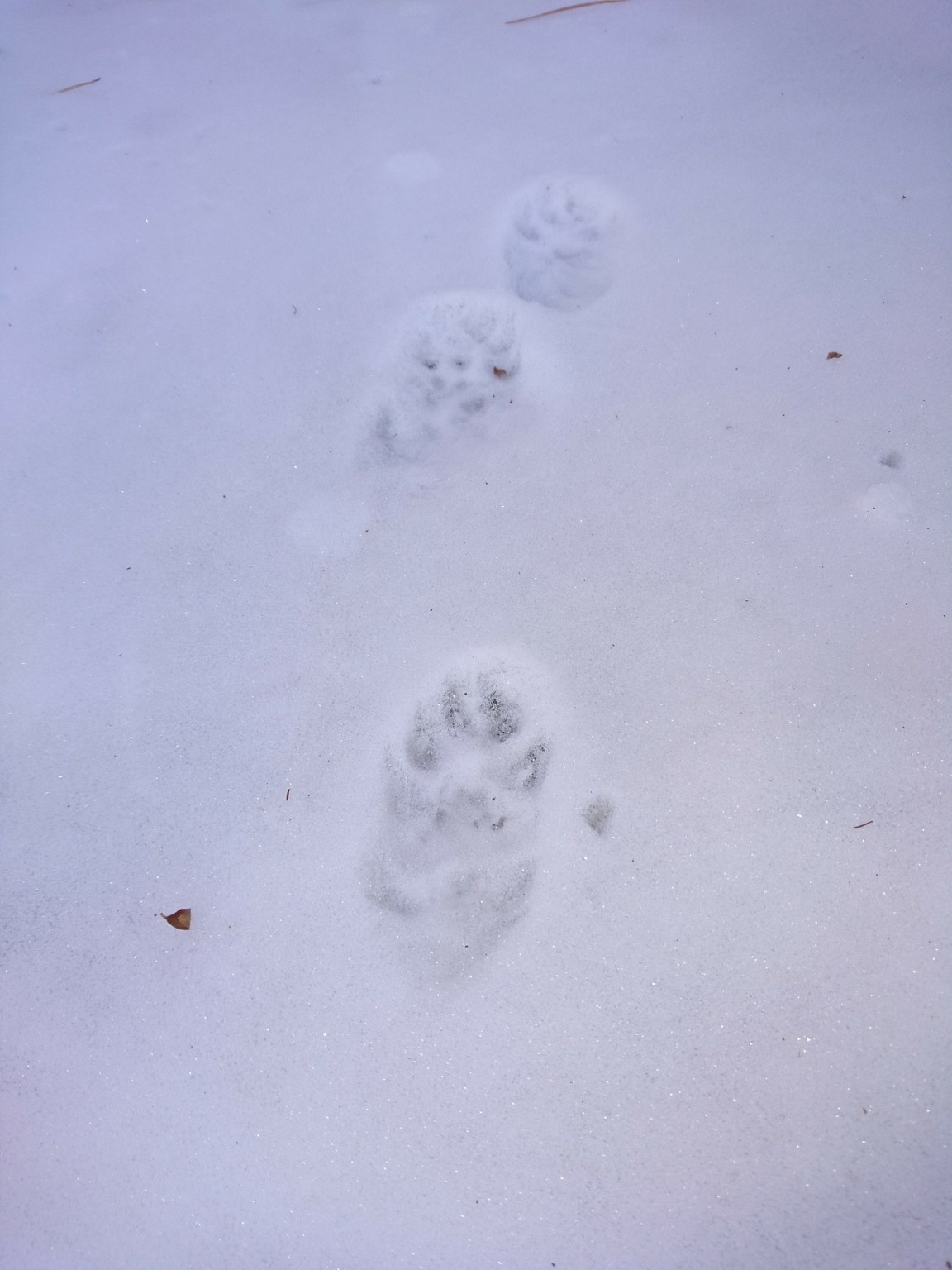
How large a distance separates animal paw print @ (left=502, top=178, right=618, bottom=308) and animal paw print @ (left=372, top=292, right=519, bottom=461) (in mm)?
72

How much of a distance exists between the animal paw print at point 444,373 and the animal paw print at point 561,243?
7 cm

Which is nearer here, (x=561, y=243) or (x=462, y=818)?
(x=462, y=818)

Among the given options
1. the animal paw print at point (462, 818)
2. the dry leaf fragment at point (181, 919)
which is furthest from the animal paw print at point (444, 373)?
the dry leaf fragment at point (181, 919)

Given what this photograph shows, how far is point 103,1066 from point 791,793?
0.85 m

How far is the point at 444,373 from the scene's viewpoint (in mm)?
1006

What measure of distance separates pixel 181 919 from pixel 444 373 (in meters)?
0.77

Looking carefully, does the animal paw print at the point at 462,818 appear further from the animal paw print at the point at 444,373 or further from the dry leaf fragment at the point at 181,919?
the animal paw print at the point at 444,373

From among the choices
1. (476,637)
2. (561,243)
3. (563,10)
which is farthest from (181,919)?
(563,10)

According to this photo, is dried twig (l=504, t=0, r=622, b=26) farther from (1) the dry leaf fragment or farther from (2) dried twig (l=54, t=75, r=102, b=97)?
(1) the dry leaf fragment

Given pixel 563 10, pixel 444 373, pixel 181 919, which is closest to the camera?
pixel 181 919

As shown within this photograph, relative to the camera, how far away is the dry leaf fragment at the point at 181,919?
0.86m

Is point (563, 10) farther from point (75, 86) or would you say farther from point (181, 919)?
point (181, 919)

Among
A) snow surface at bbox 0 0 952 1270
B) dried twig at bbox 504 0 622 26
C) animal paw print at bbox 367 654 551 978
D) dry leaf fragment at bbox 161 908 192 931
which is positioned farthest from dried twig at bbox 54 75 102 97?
dry leaf fragment at bbox 161 908 192 931

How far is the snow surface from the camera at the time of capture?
786 millimetres
